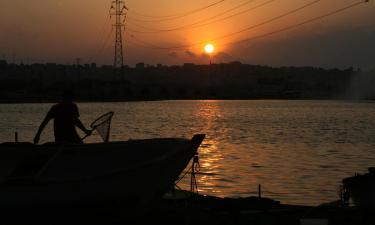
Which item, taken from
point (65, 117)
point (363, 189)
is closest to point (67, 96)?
point (65, 117)

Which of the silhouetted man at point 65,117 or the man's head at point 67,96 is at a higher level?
the man's head at point 67,96

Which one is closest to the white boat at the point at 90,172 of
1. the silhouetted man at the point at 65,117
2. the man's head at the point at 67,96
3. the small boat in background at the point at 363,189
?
the silhouetted man at the point at 65,117

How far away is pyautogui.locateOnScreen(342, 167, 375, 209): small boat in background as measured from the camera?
46.9 feet

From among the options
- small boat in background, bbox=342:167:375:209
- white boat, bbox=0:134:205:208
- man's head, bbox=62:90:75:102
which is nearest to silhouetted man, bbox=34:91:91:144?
man's head, bbox=62:90:75:102

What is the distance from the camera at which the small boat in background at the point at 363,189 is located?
46.9 ft

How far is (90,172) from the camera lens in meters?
13.5

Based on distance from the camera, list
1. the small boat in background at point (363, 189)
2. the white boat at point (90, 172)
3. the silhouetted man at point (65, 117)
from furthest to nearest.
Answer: the small boat in background at point (363, 189) → the silhouetted man at point (65, 117) → the white boat at point (90, 172)

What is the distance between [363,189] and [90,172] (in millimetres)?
6216

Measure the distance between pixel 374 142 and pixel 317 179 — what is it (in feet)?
79.4

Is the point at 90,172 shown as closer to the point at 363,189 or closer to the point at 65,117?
the point at 65,117

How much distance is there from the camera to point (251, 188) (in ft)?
74.8

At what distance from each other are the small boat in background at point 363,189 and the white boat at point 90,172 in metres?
4.02

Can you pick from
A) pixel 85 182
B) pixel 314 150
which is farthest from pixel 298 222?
pixel 314 150

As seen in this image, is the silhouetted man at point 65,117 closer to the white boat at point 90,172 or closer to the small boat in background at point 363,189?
the white boat at point 90,172
